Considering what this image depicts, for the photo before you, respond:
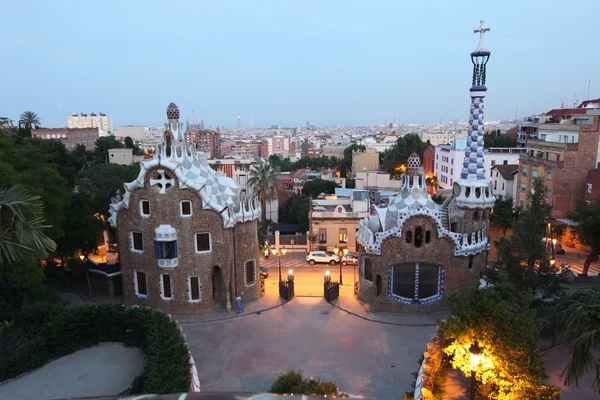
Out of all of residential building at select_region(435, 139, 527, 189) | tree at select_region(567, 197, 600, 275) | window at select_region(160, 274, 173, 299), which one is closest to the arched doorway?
window at select_region(160, 274, 173, 299)

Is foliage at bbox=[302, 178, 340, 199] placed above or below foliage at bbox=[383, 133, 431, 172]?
below

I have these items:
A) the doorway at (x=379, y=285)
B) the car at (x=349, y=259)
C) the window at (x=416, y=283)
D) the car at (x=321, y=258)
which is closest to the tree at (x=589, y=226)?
the window at (x=416, y=283)

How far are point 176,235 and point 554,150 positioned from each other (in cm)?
3632

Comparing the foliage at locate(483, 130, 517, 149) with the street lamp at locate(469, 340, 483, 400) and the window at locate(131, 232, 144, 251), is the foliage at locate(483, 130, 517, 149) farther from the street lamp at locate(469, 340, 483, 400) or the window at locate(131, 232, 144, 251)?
the street lamp at locate(469, 340, 483, 400)

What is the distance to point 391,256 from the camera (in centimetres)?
2384

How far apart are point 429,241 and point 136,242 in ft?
52.4

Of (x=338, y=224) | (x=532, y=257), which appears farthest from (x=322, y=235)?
(x=532, y=257)

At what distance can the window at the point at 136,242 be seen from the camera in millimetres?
24484

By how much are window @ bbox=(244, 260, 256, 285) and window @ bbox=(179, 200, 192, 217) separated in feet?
15.0

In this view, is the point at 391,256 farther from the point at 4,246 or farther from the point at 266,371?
the point at 4,246

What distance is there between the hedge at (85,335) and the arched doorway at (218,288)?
28.0ft

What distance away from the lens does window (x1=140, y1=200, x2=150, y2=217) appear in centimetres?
2377

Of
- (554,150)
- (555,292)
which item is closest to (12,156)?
(555,292)

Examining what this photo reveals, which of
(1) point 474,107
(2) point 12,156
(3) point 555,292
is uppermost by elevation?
(1) point 474,107
